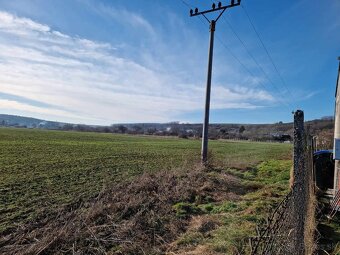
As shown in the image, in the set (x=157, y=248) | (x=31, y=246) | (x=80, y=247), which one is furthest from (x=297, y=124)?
(x=31, y=246)

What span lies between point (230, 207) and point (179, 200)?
1.64 meters

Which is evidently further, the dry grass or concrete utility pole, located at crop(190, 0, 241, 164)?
concrete utility pole, located at crop(190, 0, 241, 164)

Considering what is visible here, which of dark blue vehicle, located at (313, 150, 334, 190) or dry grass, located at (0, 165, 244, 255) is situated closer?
dry grass, located at (0, 165, 244, 255)

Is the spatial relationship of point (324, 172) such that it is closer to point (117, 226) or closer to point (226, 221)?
point (226, 221)

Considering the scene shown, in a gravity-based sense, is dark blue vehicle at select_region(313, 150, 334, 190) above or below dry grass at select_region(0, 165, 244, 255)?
above

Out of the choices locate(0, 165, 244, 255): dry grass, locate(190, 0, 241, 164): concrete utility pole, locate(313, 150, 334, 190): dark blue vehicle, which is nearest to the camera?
locate(0, 165, 244, 255): dry grass

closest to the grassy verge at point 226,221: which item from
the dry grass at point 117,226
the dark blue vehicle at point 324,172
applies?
the dry grass at point 117,226

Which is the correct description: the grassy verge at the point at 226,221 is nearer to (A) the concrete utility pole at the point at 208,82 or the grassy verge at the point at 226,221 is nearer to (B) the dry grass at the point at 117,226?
(B) the dry grass at the point at 117,226

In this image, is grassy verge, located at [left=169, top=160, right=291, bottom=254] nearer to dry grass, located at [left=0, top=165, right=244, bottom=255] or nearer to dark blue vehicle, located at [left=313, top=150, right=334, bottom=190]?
dry grass, located at [left=0, top=165, right=244, bottom=255]

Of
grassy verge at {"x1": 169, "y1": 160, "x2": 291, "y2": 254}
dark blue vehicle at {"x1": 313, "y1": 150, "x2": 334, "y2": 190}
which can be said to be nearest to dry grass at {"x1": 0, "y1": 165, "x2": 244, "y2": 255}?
grassy verge at {"x1": 169, "y1": 160, "x2": 291, "y2": 254}

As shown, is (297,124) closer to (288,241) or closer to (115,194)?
(288,241)

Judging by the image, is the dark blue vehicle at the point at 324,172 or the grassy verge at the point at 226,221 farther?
the dark blue vehicle at the point at 324,172

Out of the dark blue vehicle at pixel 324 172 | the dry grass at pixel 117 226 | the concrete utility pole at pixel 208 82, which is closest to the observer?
the dry grass at pixel 117 226

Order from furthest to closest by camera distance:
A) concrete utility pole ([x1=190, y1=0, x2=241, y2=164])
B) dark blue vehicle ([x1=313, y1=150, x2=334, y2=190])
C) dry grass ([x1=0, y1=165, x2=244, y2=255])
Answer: concrete utility pole ([x1=190, y1=0, x2=241, y2=164]), dark blue vehicle ([x1=313, y1=150, x2=334, y2=190]), dry grass ([x1=0, y1=165, x2=244, y2=255])
